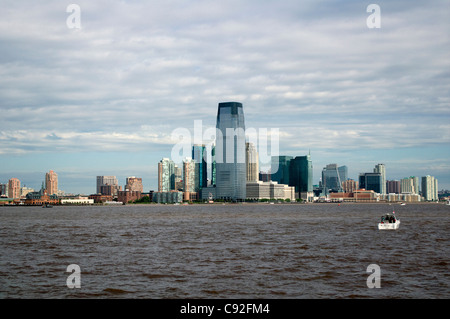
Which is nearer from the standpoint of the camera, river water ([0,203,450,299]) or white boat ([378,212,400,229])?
river water ([0,203,450,299])

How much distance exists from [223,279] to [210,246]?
25944 mm

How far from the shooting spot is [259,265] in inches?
1880

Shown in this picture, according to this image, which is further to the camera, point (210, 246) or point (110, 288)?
point (210, 246)

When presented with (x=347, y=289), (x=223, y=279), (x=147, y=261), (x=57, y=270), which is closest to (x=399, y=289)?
(x=347, y=289)

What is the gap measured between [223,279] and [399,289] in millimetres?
13599

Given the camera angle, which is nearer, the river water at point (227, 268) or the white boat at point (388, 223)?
the river water at point (227, 268)

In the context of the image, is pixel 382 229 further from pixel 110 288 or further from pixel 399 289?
pixel 110 288

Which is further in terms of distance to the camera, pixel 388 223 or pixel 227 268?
A: pixel 388 223

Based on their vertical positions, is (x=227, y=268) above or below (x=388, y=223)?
above

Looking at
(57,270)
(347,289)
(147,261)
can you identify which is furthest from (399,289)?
(57,270)
